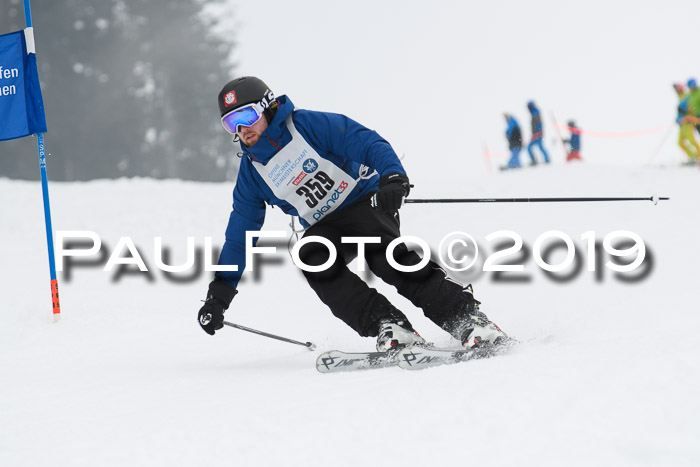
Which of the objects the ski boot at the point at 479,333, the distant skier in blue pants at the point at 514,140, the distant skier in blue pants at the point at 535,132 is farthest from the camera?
the distant skier in blue pants at the point at 514,140

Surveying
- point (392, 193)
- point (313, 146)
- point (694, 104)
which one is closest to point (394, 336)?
point (392, 193)

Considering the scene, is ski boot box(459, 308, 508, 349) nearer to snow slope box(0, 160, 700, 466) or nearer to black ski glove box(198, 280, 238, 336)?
snow slope box(0, 160, 700, 466)

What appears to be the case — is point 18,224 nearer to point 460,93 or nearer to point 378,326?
point 378,326

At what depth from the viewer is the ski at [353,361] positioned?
122 inches

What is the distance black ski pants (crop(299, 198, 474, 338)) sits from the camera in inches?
130

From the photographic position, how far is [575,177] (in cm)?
1159

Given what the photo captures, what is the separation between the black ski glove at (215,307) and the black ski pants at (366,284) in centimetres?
56

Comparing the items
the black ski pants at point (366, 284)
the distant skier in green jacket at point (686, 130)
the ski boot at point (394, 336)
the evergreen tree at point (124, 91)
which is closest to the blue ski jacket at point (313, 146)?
the black ski pants at point (366, 284)

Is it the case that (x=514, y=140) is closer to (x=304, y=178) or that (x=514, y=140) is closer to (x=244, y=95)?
(x=304, y=178)

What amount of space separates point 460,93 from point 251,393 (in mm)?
165817

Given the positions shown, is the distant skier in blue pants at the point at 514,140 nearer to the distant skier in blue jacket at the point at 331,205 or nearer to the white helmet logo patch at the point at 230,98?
the distant skier in blue jacket at the point at 331,205

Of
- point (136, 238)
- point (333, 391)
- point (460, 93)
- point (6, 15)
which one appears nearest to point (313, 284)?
point (333, 391)

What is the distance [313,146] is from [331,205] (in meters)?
0.35

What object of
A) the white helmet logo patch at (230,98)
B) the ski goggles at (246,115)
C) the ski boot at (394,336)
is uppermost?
the white helmet logo patch at (230,98)
